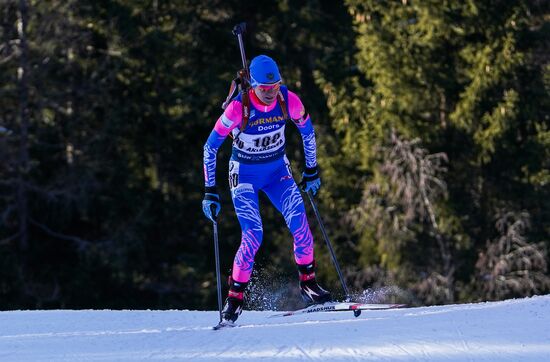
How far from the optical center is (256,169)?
901 cm

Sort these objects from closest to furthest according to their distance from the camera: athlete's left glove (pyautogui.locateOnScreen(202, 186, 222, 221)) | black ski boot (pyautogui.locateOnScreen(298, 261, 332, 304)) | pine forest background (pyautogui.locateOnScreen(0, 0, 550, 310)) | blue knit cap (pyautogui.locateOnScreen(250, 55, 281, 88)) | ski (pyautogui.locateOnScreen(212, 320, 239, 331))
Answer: blue knit cap (pyautogui.locateOnScreen(250, 55, 281, 88))
ski (pyautogui.locateOnScreen(212, 320, 239, 331))
athlete's left glove (pyautogui.locateOnScreen(202, 186, 222, 221))
black ski boot (pyautogui.locateOnScreen(298, 261, 332, 304))
pine forest background (pyautogui.locateOnScreen(0, 0, 550, 310))

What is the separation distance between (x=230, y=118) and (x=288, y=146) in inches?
672

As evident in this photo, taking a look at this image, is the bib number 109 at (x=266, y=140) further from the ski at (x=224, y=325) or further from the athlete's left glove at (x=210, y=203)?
the ski at (x=224, y=325)

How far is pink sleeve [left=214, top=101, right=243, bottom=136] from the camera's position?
28.3ft

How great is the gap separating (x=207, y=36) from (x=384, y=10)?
454cm

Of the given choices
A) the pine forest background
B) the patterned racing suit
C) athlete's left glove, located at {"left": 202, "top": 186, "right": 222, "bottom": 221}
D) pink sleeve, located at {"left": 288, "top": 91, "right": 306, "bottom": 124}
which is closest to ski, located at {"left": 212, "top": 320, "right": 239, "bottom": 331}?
the patterned racing suit

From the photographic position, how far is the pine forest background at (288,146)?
23391 mm

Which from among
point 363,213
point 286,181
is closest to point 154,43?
point 363,213

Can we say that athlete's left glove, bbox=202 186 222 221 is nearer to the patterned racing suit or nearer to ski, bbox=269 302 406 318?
the patterned racing suit

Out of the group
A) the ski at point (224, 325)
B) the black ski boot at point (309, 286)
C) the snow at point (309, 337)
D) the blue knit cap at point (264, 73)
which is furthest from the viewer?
the black ski boot at point (309, 286)

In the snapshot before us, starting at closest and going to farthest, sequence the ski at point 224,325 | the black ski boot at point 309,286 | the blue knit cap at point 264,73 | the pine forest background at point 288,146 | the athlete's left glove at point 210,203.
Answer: the blue knit cap at point 264,73, the ski at point 224,325, the athlete's left glove at point 210,203, the black ski boot at point 309,286, the pine forest background at point 288,146

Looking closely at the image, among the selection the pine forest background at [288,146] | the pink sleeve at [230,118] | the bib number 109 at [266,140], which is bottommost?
the pine forest background at [288,146]

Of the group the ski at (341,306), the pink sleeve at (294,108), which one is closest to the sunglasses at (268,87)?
the pink sleeve at (294,108)

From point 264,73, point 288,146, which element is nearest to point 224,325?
point 264,73
